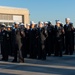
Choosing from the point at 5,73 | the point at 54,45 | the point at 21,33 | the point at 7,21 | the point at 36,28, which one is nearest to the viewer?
the point at 5,73

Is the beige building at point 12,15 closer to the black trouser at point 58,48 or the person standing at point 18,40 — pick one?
the black trouser at point 58,48

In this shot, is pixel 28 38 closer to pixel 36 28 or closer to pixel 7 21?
pixel 36 28

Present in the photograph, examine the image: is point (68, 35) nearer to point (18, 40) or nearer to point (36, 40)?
point (36, 40)

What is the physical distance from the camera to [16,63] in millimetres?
14109

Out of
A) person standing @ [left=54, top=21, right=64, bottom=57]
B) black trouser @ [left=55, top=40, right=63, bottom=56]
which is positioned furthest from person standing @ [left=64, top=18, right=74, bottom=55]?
black trouser @ [left=55, top=40, right=63, bottom=56]

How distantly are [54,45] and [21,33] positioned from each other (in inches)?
128

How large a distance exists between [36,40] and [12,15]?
55226mm

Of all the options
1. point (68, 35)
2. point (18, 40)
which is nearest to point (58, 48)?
point (68, 35)

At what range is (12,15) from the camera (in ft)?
231

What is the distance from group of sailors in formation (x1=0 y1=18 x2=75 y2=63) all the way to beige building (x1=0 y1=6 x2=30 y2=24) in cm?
4997

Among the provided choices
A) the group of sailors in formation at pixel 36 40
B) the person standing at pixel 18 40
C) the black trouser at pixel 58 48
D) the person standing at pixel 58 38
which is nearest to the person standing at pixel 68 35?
the group of sailors in formation at pixel 36 40

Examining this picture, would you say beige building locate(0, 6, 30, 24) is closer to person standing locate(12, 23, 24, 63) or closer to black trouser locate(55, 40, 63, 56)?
black trouser locate(55, 40, 63, 56)

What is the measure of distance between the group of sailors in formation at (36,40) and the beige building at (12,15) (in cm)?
4997

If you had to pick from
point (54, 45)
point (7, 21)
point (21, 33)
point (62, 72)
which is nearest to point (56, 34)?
point (54, 45)
